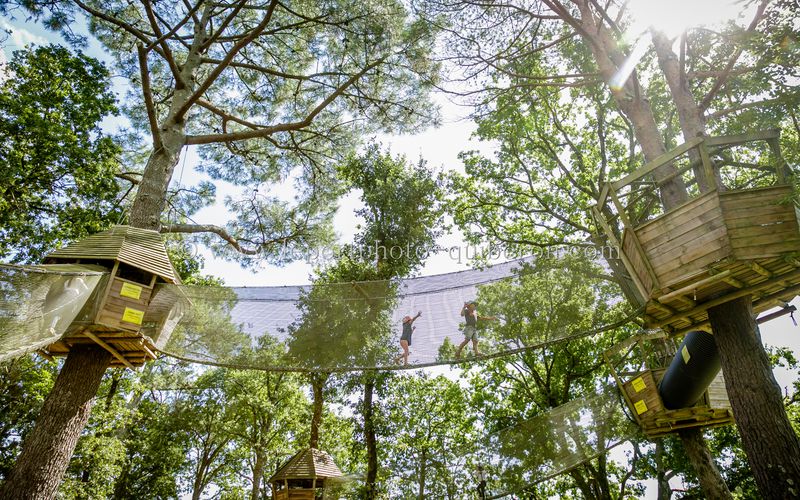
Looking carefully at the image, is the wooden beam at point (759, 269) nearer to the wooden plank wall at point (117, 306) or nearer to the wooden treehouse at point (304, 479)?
the wooden plank wall at point (117, 306)

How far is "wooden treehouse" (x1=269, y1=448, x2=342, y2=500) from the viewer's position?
26.6 ft

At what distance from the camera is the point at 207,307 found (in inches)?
180

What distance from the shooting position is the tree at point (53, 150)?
700 cm

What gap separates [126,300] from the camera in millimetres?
3717

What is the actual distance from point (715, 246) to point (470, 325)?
7.43 feet

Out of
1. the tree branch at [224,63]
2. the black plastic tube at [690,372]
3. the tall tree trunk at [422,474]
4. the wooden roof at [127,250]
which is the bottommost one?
the tall tree trunk at [422,474]

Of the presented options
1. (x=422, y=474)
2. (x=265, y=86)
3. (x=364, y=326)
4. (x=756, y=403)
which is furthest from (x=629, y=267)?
(x=265, y=86)

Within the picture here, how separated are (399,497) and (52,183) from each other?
7379mm

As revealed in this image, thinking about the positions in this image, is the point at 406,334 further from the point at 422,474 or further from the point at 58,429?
the point at 58,429

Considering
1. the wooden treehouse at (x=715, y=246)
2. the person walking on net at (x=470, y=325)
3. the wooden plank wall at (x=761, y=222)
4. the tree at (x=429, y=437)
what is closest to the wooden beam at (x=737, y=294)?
the wooden treehouse at (x=715, y=246)

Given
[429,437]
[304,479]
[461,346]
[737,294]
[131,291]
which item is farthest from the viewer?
[429,437]

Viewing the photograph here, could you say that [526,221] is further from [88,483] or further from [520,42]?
[88,483]

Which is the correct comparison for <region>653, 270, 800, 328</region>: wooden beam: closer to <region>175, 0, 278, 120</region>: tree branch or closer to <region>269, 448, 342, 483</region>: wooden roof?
<region>175, 0, 278, 120</region>: tree branch

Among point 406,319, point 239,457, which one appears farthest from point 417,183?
point 239,457
